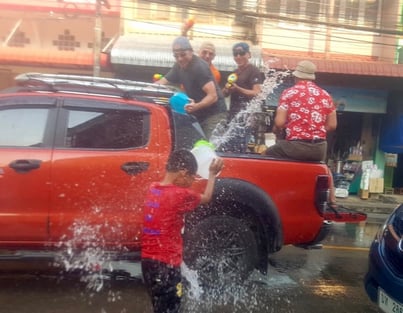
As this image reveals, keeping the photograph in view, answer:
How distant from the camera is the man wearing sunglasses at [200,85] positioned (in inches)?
229

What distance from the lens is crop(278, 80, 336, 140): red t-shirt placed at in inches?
207

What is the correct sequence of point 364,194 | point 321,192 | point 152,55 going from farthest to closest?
point 364,194, point 152,55, point 321,192

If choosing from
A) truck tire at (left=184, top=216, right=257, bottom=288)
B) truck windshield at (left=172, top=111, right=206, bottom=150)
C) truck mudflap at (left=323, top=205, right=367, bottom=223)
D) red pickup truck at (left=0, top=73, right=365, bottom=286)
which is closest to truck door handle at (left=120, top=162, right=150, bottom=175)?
red pickup truck at (left=0, top=73, right=365, bottom=286)

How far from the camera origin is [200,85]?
5.94m

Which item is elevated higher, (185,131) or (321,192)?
(185,131)

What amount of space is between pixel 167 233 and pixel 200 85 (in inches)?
120

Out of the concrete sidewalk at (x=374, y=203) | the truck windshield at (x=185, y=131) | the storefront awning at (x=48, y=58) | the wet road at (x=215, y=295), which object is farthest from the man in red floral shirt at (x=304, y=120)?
the storefront awning at (x=48, y=58)

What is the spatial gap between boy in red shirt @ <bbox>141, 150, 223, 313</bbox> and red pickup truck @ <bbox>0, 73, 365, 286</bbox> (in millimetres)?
1291

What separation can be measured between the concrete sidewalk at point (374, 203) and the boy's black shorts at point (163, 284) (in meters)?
9.41

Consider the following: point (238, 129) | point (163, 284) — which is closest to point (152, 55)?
point (238, 129)

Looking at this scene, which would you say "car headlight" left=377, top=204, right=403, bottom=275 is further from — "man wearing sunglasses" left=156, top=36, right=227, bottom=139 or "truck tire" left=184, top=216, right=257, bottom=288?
"man wearing sunglasses" left=156, top=36, right=227, bottom=139

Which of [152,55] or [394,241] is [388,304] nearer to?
[394,241]

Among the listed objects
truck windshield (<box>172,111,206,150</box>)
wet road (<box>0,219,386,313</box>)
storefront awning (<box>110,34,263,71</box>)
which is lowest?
wet road (<box>0,219,386,313</box>)

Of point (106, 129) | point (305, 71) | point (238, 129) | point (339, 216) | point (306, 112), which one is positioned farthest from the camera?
point (238, 129)
